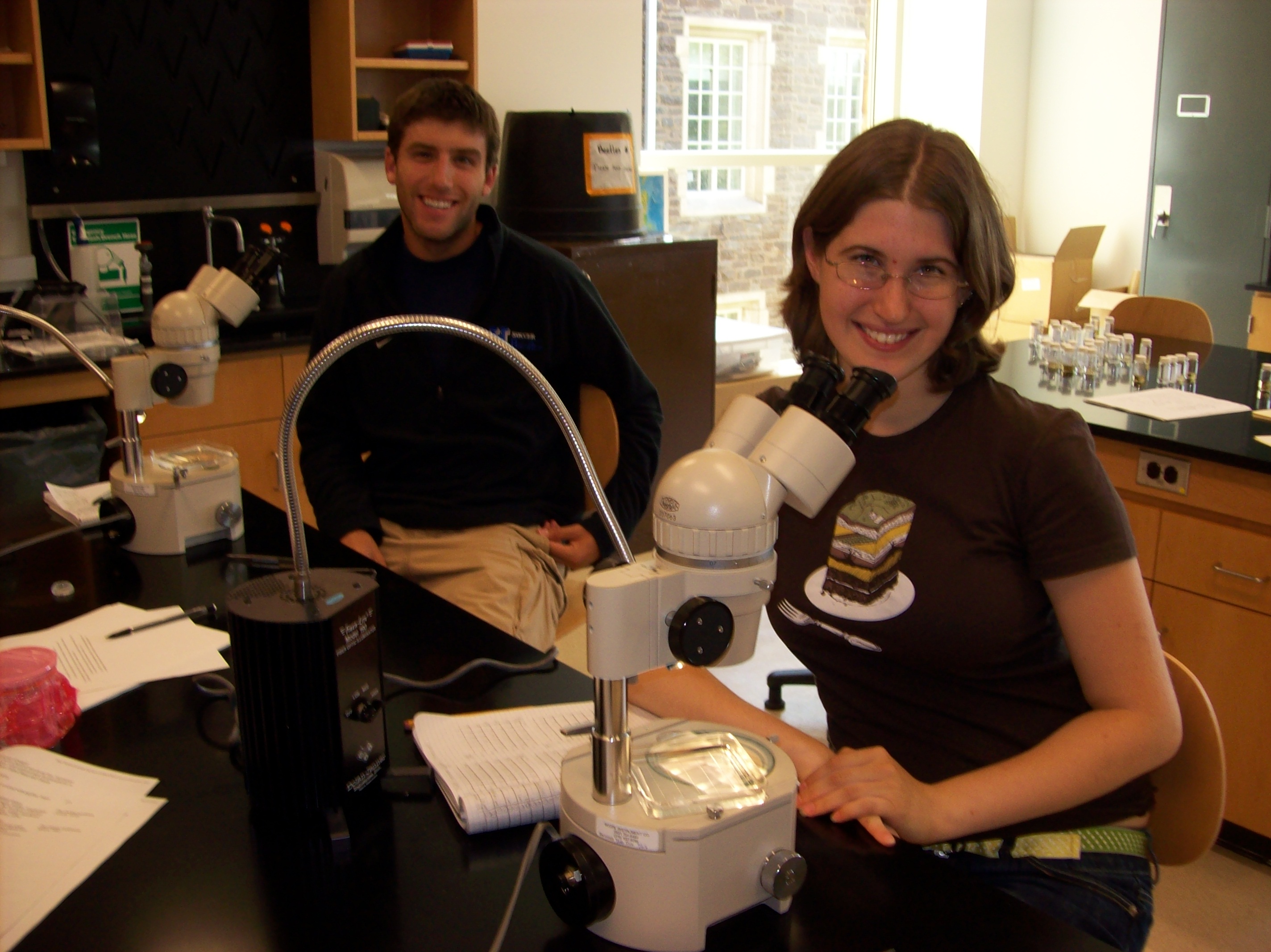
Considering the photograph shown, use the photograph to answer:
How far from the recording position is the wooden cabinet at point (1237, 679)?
2.32 metres

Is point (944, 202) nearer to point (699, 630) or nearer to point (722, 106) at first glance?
point (699, 630)

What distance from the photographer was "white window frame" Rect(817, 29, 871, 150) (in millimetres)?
5348

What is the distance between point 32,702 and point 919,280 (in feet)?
3.54

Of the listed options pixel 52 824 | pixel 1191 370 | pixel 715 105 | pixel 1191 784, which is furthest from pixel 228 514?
pixel 715 105

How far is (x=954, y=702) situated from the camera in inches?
51.7

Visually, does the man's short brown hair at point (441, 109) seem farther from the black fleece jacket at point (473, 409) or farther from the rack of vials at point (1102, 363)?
the rack of vials at point (1102, 363)

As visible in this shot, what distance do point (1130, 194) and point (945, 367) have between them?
507cm

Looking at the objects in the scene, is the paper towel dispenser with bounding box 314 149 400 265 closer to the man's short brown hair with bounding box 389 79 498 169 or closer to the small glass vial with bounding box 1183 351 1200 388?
the man's short brown hair with bounding box 389 79 498 169

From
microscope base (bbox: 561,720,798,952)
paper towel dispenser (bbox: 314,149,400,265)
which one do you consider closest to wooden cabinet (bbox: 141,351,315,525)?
paper towel dispenser (bbox: 314,149,400,265)

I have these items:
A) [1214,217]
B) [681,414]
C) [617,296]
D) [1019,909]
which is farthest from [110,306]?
[1214,217]

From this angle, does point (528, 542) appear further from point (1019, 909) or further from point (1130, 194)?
point (1130, 194)

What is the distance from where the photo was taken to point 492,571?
215cm

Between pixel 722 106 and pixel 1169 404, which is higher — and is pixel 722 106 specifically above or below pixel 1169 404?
above

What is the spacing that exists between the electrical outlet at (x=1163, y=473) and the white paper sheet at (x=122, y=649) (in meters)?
1.90
